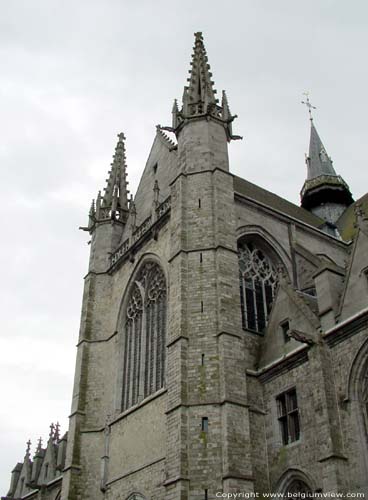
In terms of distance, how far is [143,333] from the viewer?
2116 centimetres

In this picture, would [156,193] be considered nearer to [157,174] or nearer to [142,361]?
[157,174]

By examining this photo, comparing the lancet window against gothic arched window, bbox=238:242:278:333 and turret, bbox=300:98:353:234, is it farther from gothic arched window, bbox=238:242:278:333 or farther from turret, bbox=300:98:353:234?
turret, bbox=300:98:353:234

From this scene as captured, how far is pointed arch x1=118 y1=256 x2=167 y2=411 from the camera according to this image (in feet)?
65.3

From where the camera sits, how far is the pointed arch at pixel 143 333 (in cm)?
1991

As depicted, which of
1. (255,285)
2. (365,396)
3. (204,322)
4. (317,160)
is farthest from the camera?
(317,160)

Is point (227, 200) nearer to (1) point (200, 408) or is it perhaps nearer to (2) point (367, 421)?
(1) point (200, 408)

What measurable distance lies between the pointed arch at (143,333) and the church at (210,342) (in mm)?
68

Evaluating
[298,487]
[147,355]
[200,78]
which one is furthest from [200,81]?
[298,487]

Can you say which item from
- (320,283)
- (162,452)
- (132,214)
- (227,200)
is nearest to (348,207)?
(132,214)

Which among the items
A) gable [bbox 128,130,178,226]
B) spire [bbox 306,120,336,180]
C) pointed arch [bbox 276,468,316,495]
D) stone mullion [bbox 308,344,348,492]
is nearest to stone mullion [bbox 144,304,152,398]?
gable [bbox 128,130,178,226]

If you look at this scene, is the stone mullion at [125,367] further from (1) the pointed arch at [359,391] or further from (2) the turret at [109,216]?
(1) the pointed arch at [359,391]

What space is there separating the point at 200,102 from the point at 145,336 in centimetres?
805

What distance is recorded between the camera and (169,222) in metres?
20.9

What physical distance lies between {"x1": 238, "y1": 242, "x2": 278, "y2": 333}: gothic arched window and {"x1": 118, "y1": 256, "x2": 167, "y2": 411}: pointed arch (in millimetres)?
2588
